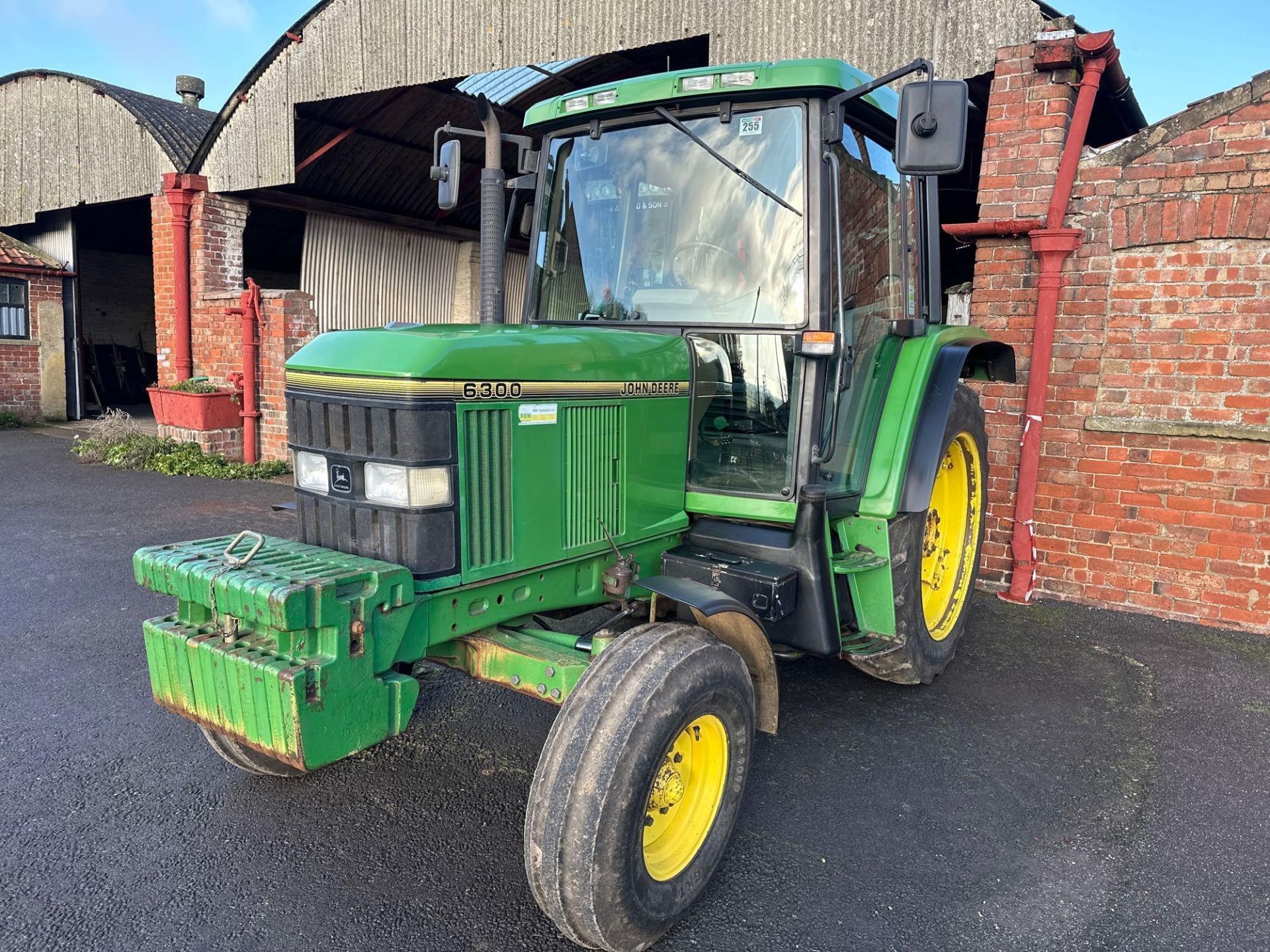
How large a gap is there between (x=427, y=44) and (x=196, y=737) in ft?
21.2

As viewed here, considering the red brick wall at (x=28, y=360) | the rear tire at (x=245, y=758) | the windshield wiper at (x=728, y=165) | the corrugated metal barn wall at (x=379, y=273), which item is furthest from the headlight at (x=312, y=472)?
the red brick wall at (x=28, y=360)

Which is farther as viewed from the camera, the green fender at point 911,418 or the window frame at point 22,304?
the window frame at point 22,304

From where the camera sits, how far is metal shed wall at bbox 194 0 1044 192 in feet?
17.5

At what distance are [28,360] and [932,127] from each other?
14950mm

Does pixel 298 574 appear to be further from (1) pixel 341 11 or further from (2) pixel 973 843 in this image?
(1) pixel 341 11

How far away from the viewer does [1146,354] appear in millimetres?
4898

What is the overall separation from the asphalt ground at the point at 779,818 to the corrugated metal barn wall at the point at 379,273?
27.5 ft

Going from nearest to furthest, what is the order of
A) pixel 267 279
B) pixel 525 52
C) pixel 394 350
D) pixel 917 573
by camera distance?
pixel 394 350 < pixel 917 573 < pixel 525 52 < pixel 267 279

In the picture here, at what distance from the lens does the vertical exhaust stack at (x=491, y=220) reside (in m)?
3.24

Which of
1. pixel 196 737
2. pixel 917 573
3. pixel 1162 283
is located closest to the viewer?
pixel 196 737

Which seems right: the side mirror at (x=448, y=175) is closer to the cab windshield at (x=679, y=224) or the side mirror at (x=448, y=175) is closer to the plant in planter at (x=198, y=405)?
the cab windshield at (x=679, y=224)

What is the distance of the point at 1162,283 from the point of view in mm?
4828

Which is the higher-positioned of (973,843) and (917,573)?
(917,573)

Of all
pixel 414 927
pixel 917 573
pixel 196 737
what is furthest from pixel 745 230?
pixel 196 737
